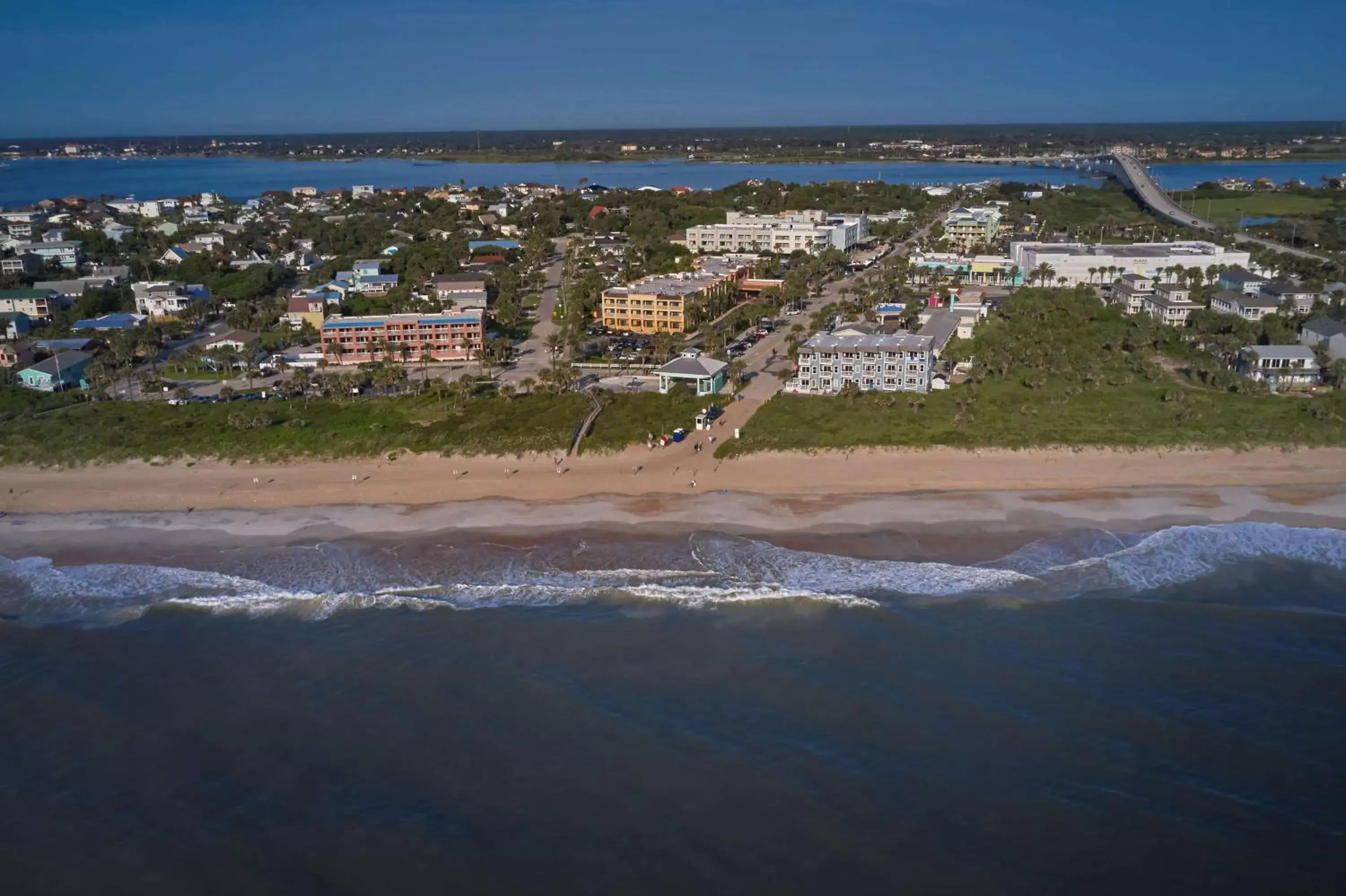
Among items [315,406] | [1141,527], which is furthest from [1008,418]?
[315,406]

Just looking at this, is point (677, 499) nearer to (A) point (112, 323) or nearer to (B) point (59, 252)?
(A) point (112, 323)

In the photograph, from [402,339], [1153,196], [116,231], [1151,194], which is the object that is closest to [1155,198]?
[1153,196]

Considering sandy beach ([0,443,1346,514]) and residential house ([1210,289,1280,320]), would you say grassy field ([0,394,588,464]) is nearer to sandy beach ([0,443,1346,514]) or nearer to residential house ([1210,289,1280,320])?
sandy beach ([0,443,1346,514])

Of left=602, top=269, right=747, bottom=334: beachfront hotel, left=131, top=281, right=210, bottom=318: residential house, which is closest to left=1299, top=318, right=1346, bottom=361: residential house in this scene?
left=602, top=269, right=747, bottom=334: beachfront hotel

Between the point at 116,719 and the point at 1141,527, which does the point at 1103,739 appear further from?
the point at 116,719

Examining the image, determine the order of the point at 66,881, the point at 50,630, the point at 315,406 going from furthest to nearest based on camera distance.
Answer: the point at 315,406 → the point at 50,630 → the point at 66,881

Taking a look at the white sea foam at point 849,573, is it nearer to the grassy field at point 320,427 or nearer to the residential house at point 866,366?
the grassy field at point 320,427
